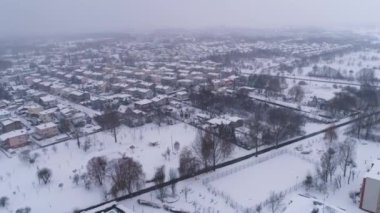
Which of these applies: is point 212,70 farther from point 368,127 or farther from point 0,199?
point 0,199

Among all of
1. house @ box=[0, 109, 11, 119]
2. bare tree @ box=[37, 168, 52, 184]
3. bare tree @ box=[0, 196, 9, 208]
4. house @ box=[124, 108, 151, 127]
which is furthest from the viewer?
house @ box=[0, 109, 11, 119]

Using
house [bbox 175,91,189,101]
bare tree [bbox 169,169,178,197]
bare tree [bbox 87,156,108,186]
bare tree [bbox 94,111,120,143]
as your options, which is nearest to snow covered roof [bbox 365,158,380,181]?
bare tree [bbox 169,169,178,197]

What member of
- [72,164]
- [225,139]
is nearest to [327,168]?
[225,139]

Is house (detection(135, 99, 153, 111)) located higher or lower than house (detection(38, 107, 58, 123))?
higher

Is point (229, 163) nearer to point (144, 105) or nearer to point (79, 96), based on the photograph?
point (144, 105)

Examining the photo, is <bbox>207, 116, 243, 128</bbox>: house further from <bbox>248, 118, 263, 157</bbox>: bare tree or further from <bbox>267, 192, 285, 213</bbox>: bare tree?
<bbox>267, 192, 285, 213</bbox>: bare tree

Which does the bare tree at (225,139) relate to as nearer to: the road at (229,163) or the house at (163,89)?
the road at (229,163)

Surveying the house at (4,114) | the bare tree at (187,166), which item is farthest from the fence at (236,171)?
the house at (4,114)
